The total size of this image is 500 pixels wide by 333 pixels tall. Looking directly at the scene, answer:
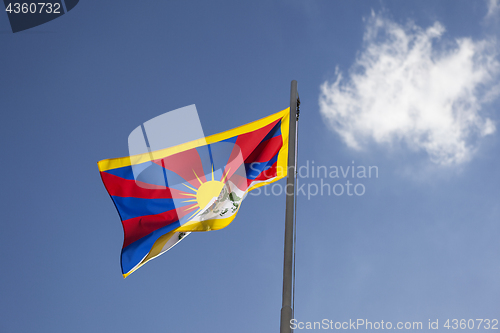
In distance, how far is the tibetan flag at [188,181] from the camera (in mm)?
11359

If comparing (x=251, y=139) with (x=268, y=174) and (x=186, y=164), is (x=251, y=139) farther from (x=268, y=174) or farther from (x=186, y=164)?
(x=186, y=164)

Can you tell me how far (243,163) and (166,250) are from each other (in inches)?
128

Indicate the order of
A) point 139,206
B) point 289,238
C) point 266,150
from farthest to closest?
point 266,150, point 139,206, point 289,238

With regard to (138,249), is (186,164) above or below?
above

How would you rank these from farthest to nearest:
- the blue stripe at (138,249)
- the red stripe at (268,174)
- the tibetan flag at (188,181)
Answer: the red stripe at (268,174), the tibetan flag at (188,181), the blue stripe at (138,249)

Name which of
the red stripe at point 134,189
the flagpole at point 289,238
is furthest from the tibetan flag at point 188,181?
the flagpole at point 289,238

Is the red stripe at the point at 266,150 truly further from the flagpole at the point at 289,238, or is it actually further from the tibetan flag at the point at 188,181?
the flagpole at the point at 289,238

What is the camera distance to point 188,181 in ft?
41.3

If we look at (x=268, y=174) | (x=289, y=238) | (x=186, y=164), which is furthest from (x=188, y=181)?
(x=289, y=238)

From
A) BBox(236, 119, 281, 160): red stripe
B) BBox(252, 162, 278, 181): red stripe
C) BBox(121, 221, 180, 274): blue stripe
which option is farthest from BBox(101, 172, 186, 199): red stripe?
BBox(252, 162, 278, 181): red stripe

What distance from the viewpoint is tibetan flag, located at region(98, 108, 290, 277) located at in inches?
447

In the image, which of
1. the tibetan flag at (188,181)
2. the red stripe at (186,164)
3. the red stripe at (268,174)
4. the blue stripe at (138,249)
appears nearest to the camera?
the blue stripe at (138,249)

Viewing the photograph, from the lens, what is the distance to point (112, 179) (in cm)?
1182

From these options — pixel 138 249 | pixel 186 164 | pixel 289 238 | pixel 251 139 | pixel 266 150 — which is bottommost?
pixel 289 238
